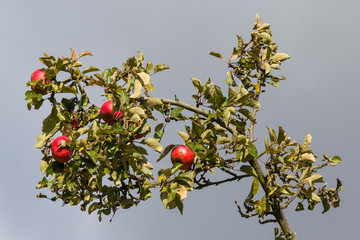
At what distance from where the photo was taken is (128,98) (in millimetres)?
5621

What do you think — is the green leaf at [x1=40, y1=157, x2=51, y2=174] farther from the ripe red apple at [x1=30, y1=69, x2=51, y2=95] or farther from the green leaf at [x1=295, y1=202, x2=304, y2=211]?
the green leaf at [x1=295, y1=202, x2=304, y2=211]

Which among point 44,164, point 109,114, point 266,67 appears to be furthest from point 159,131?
point 266,67

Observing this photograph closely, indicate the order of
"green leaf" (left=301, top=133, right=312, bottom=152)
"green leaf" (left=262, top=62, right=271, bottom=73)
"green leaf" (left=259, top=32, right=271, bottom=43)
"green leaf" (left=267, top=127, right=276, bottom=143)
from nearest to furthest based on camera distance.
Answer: "green leaf" (left=267, top=127, right=276, bottom=143), "green leaf" (left=301, top=133, right=312, bottom=152), "green leaf" (left=262, top=62, right=271, bottom=73), "green leaf" (left=259, top=32, right=271, bottom=43)

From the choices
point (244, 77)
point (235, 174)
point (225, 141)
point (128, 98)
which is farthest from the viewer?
point (244, 77)

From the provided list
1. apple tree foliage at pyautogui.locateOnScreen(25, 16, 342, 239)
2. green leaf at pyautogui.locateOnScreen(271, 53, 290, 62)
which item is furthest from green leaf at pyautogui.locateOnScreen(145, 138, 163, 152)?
green leaf at pyautogui.locateOnScreen(271, 53, 290, 62)

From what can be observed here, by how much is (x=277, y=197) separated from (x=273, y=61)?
220cm

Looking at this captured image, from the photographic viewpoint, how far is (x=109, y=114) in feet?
18.9

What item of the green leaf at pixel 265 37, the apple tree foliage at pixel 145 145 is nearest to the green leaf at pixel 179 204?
the apple tree foliage at pixel 145 145

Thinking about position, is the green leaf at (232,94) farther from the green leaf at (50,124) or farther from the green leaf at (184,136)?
the green leaf at (50,124)

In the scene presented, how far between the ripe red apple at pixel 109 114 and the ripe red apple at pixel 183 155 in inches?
32.1

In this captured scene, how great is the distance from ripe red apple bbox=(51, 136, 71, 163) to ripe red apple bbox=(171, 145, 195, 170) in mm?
1273

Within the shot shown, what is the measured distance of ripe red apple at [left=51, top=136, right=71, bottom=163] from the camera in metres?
5.58

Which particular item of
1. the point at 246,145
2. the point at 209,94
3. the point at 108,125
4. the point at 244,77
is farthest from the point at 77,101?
the point at 244,77

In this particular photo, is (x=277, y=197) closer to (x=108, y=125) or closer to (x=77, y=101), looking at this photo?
(x=108, y=125)
